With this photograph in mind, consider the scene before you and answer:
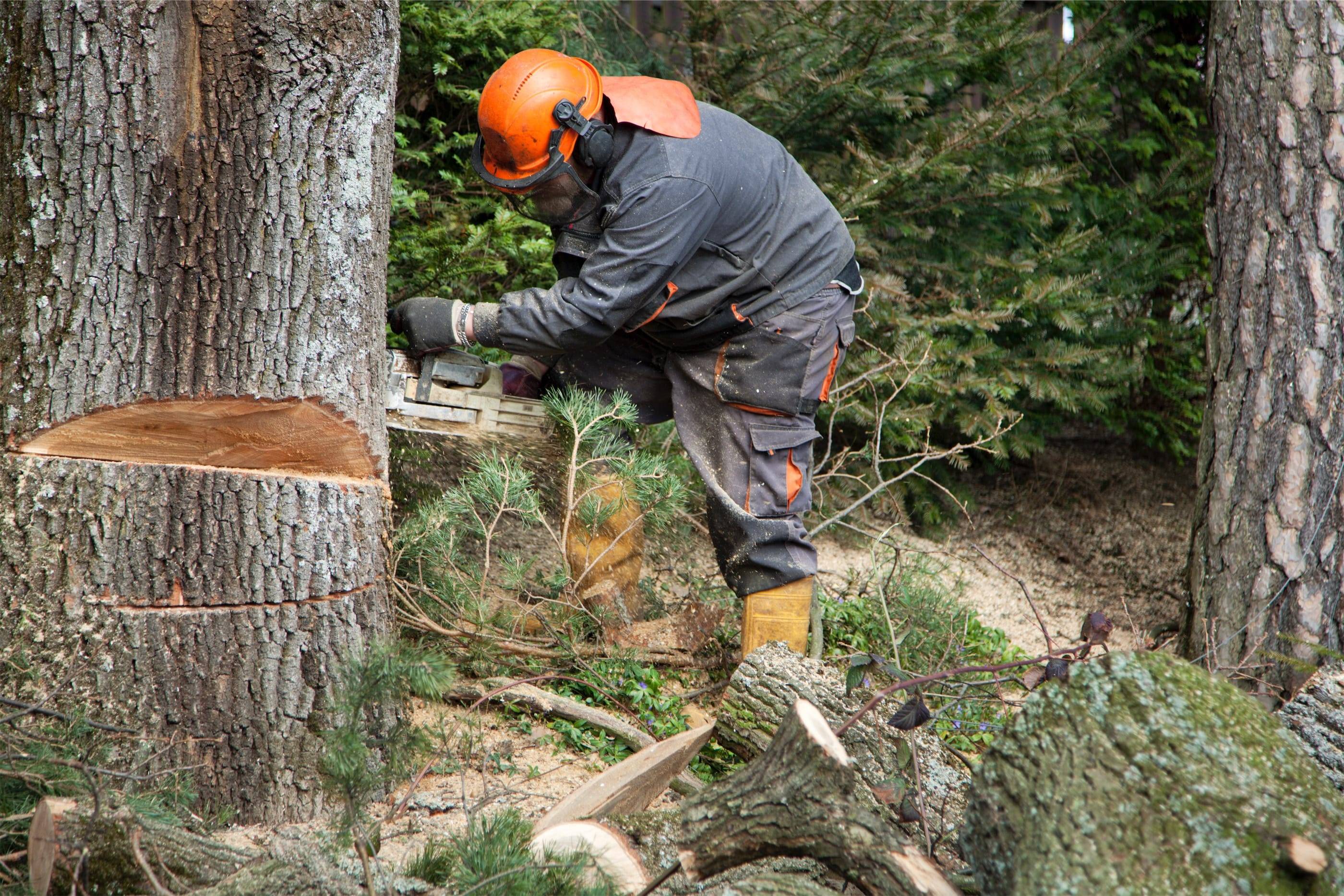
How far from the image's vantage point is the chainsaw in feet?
9.09


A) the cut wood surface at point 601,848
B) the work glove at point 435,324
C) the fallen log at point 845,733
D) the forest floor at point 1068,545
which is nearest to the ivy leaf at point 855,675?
the fallen log at point 845,733

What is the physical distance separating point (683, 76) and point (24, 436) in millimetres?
3122

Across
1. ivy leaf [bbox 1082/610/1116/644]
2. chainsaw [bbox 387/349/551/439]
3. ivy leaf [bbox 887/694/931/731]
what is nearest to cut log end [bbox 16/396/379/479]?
chainsaw [bbox 387/349/551/439]

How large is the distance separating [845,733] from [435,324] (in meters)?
1.61

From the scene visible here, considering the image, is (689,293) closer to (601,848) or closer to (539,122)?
(539,122)

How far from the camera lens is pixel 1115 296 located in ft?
15.3

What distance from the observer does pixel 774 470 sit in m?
3.00

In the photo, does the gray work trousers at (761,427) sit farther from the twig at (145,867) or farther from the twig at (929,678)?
the twig at (145,867)

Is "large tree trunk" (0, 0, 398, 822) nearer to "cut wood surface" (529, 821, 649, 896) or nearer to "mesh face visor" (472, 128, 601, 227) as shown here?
"mesh face visor" (472, 128, 601, 227)

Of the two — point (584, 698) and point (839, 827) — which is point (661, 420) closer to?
point (584, 698)

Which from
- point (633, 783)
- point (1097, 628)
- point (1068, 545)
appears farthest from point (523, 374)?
point (1068, 545)

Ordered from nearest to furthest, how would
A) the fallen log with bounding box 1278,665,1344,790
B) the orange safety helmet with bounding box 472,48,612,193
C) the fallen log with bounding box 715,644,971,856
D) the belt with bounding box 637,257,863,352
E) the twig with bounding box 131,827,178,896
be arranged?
the twig with bounding box 131,827,178,896 → the fallen log with bounding box 1278,665,1344,790 → the fallen log with bounding box 715,644,971,856 → the orange safety helmet with bounding box 472,48,612,193 → the belt with bounding box 637,257,863,352

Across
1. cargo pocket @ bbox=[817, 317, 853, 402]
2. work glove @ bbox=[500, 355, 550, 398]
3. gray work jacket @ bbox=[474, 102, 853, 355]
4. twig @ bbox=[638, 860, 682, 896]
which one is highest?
gray work jacket @ bbox=[474, 102, 853, 355]

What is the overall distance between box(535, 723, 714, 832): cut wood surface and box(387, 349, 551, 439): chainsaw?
1018 millimetres
